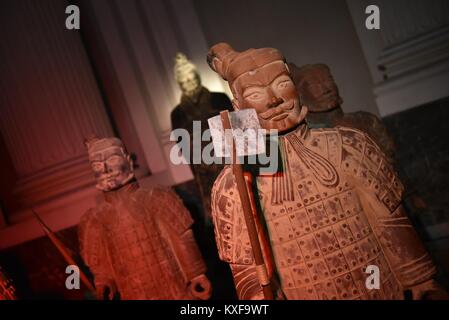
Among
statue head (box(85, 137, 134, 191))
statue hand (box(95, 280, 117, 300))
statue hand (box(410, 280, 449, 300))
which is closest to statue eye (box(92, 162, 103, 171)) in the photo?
statue head (box(85, 137, 134, 191))

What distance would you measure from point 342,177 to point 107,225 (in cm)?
210

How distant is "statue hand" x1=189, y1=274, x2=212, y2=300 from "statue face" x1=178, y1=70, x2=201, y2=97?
225 centimetres

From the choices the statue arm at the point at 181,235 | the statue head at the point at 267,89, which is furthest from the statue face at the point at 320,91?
the statue head at the point at 267,89

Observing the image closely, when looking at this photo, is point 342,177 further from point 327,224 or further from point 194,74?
point 194,74

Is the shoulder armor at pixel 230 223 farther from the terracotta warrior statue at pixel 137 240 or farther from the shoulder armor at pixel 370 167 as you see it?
the terracotta warrior statue at pixel 137 240

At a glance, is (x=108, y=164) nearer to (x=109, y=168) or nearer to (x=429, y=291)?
(x=109, y=168)

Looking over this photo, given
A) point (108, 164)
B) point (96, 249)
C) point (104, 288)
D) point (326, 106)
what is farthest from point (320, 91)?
point (104, 288)

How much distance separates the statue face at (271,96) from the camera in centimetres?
214

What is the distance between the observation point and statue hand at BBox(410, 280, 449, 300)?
6.70ft

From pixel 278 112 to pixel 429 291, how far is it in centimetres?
114

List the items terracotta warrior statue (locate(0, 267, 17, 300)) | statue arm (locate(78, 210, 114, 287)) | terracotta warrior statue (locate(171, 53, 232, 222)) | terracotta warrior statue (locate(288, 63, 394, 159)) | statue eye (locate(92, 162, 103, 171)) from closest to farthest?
terracotta warrior statue (locate(0, 267, 17, 300))
statue eye (locate(92, 162, 103, 171))
statue arm (locate(78, 210, 114, 287))
terracotta warrior statue (locate(288, 63, 394, 159))
terracotta warrior statue (locate(171, 53, 232, 222))

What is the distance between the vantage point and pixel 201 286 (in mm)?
3439

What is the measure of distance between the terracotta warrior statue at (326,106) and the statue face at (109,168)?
163cm

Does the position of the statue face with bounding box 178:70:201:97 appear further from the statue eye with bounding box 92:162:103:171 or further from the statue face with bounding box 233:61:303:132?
the statue face with bounding box 233:61:303:132
